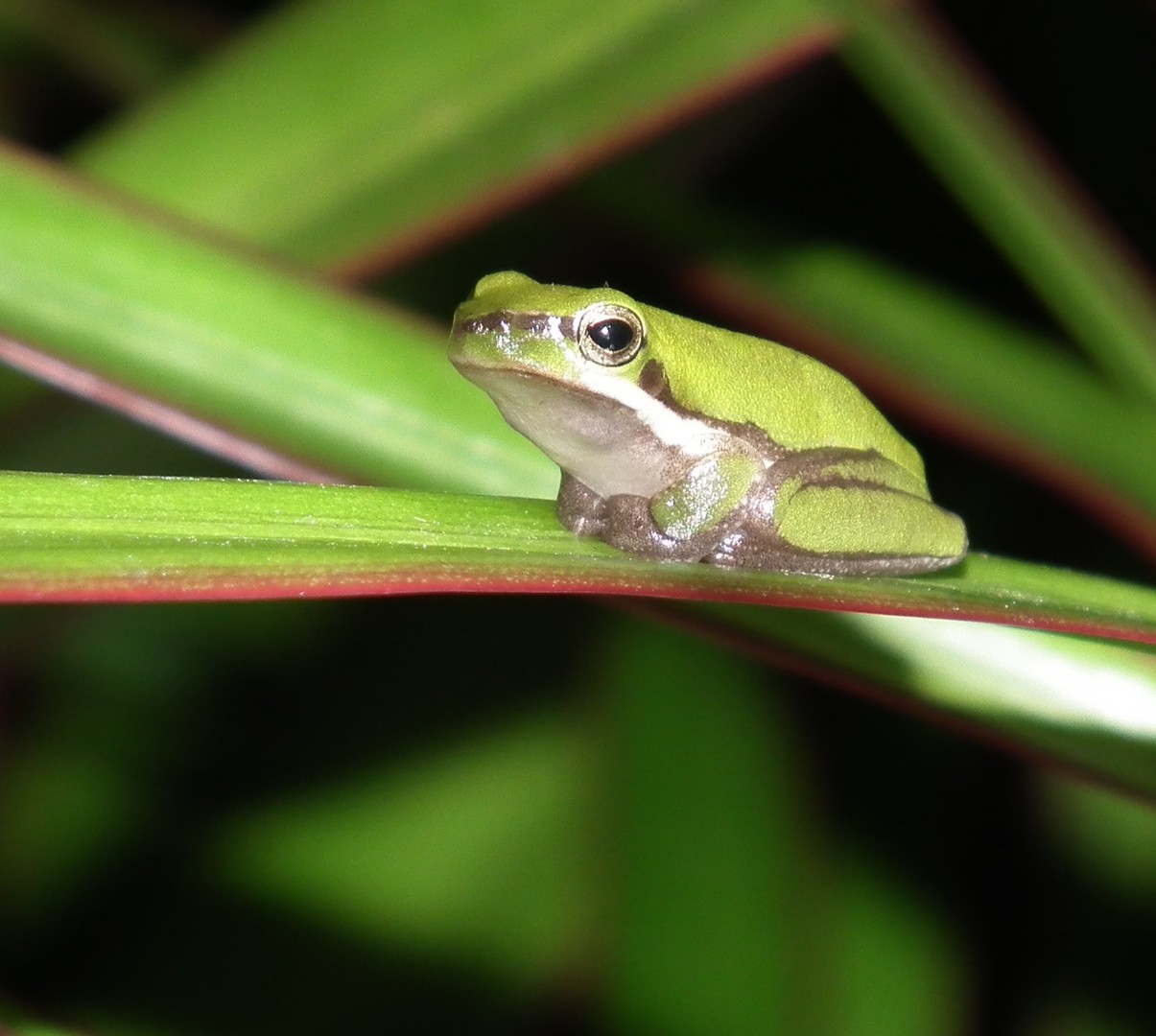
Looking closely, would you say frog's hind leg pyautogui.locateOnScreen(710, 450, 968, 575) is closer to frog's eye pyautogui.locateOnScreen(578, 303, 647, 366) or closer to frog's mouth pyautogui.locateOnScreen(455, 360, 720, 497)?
frog's mouth pyautogui.locateOnScreen(455, 360, 720, 497)

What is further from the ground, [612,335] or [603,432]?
[612,335]

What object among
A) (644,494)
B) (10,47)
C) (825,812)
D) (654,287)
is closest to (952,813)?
(825,812)

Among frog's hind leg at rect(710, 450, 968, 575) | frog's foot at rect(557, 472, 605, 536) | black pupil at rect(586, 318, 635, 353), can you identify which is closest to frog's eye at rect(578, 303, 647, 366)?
black pupil at rect(586, 318, 635, 353)

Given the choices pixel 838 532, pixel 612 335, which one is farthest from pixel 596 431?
pixel 838 532

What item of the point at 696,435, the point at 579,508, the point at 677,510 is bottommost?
the point at 579,508

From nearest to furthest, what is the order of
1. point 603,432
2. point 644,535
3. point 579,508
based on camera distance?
point 579,508, point 644,535, point 603,432

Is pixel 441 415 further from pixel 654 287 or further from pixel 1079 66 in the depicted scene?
pixel 1079 66

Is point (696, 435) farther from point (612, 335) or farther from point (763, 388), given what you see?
point (612, 335)
